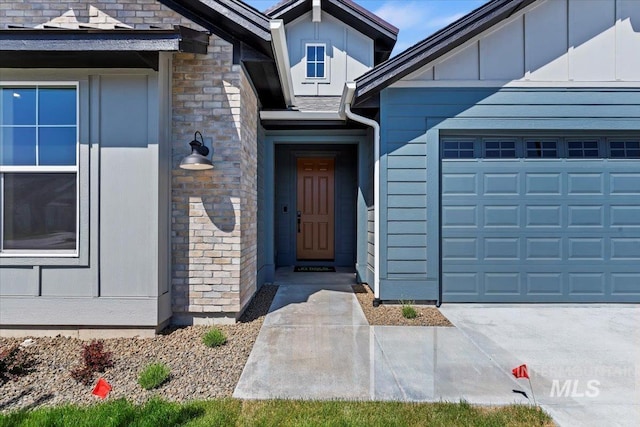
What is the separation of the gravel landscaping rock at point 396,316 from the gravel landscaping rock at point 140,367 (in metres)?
1.55

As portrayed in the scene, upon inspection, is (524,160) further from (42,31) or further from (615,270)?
(42,31)

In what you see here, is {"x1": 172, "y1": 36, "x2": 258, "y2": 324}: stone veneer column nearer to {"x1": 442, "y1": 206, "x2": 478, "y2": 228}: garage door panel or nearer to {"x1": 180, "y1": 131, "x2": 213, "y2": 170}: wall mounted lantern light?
{"x1": 180, "y1": 131, "x2": 213, "y2": 170}: wall mounted lantern light

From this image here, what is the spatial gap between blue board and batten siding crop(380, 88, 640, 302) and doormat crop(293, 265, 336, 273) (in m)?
2.69

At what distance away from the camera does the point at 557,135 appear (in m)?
4.99

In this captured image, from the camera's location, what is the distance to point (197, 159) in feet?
12.0

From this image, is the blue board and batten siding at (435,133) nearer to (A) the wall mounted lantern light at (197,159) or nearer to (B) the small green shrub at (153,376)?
(A) the wall mounted lantern light at (197,159)

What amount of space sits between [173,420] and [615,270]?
19.9 ft

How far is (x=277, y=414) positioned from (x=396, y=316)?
2544 millimetres

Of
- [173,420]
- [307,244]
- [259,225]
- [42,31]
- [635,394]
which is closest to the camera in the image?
[173,420]

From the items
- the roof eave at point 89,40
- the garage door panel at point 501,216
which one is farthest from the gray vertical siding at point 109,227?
the garage door panel at point 501,216

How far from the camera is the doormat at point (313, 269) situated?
741 centimetres

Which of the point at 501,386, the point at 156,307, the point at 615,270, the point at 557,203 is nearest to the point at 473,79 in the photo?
the point at 557,203

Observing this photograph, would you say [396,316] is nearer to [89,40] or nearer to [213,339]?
[213,339]

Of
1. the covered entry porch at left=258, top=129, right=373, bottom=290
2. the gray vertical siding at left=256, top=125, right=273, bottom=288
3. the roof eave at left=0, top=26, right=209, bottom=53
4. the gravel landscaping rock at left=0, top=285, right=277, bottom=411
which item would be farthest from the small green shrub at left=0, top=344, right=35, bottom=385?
the covered entry porch at left=258, top=129, right=373, bottom=290
